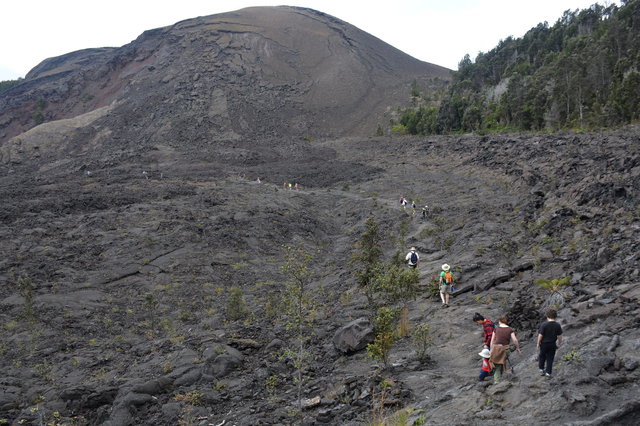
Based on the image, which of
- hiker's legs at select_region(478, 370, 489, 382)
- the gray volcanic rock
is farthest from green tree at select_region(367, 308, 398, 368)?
the gray volcanic rock

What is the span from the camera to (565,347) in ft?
24.9

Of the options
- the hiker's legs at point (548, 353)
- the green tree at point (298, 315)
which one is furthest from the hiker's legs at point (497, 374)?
the green tree at point (298, 315)


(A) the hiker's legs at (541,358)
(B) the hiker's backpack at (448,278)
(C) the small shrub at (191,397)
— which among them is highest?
(A) the hiker's legs at (541,358)

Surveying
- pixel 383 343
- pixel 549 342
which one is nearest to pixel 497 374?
pixel 549 342

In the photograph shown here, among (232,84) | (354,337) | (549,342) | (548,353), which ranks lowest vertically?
(354,337)

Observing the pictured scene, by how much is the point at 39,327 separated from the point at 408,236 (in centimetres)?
Answer: 1652

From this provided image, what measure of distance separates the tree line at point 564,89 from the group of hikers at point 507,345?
126ft

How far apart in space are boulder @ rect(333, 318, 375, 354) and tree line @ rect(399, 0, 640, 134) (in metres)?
37.0

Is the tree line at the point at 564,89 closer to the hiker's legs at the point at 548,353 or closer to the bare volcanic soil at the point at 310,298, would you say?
the bare volcanic soil at the point at 310,298

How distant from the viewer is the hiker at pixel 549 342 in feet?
22.3

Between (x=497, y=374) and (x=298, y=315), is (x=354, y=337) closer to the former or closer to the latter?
(x=298, y=315)

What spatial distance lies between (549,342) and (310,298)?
11.8 metres

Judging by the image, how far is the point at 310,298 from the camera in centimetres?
1788

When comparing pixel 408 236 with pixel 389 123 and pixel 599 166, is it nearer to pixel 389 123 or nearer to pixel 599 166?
pixel 599 166
